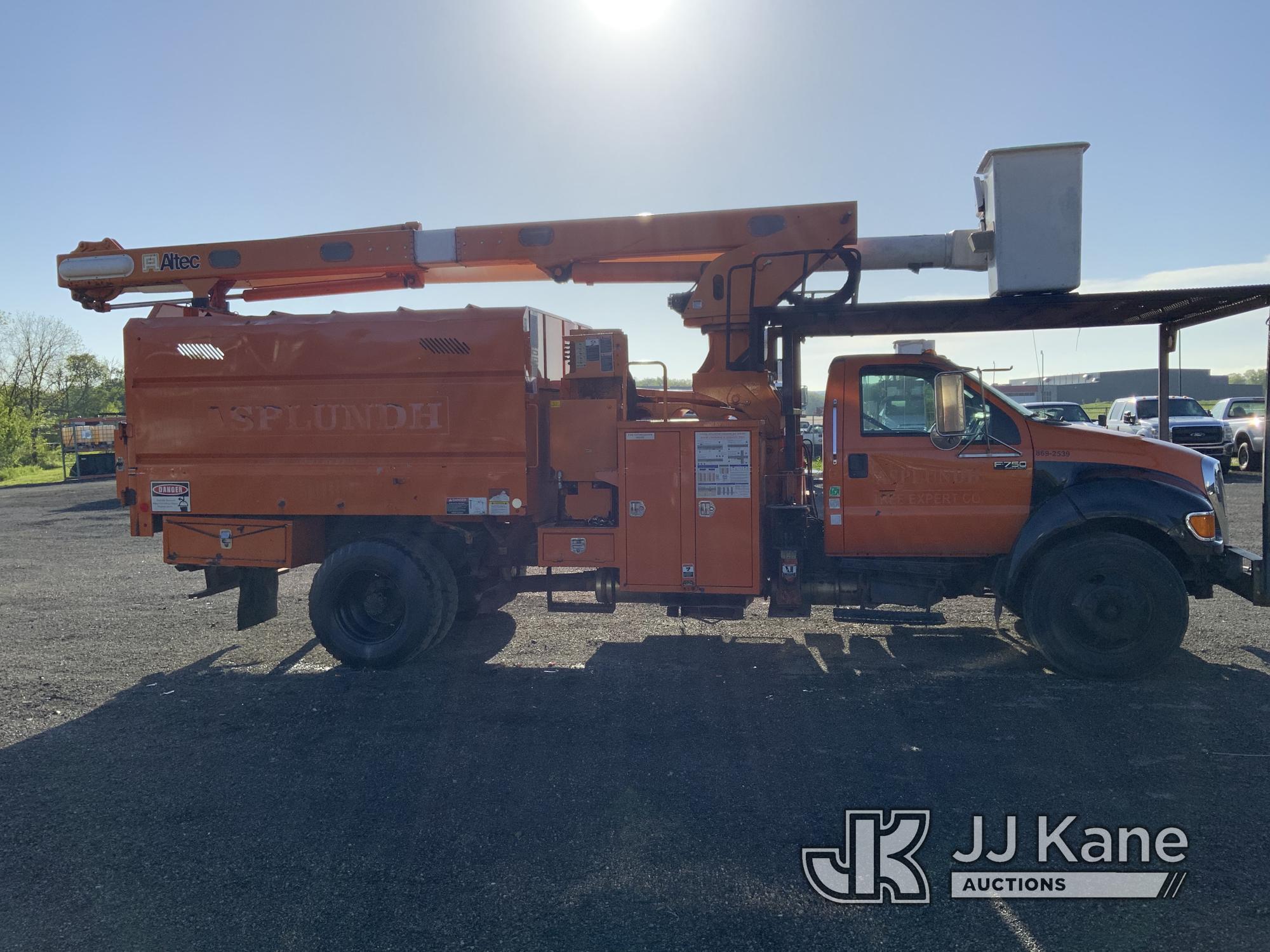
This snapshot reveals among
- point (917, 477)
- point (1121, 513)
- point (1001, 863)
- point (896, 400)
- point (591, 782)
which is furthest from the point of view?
point (896, 400)

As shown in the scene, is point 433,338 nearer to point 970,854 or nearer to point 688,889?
point 688,889

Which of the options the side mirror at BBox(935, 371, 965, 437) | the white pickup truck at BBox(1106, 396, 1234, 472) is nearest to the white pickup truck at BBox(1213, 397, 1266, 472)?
the white pickup truck at BBox(1106, 396, 1234, 472)

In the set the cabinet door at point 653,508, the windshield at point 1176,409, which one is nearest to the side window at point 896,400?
the cabinet door at point 653,508

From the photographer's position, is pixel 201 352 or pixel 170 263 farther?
pixel 170 263

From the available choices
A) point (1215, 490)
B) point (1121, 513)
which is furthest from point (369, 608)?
point (1215, 490)

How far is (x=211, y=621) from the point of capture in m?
8.36

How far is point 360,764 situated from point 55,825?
1.47 meters

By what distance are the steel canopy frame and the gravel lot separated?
2.11 meters

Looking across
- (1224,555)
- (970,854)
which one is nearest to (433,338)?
(970,854)

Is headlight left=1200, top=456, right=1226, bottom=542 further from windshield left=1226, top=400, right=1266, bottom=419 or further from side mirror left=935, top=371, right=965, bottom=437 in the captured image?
windshield left=1226, top=400, right=1266, bottom=419

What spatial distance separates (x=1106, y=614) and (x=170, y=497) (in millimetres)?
7471

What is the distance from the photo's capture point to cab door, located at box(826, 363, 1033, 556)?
625 cm

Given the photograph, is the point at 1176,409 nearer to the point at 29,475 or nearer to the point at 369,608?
the point at 369,608

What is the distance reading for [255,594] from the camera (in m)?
7.50
